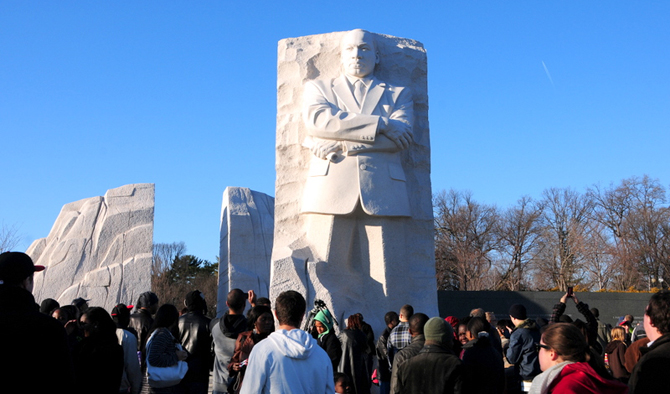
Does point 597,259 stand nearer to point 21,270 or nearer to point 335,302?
point 335,302

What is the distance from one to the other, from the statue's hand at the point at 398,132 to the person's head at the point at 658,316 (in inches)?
192

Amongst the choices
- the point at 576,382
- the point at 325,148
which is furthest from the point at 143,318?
the point at 576,382

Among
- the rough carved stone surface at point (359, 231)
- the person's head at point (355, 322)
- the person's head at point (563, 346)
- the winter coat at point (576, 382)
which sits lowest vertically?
the winter coat at point (576, 382)

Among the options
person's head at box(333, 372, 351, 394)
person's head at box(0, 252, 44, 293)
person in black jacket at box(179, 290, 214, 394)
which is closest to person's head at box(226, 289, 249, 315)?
person in black jacket at box(179, 290, 214, 394)

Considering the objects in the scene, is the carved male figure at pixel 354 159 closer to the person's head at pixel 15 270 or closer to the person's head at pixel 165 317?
the person's head at pixel 165 317

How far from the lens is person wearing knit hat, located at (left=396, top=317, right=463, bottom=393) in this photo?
3221 mm

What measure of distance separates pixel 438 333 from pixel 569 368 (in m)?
0.98

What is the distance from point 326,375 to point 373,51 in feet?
18.4

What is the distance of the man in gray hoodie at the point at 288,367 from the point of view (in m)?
2.70

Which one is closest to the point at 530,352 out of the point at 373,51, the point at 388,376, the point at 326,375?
the point at 388,376

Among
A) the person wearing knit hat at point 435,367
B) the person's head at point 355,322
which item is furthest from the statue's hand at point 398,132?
the person wearing knit hat at point 435,367

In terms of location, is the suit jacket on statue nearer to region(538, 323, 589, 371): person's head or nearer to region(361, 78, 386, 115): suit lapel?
region(361, 78, 386, 115): suit lapel

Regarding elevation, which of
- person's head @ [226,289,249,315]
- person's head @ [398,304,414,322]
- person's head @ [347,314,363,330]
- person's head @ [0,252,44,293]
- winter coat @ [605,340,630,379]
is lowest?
winter coat @ [605,340,630,379]

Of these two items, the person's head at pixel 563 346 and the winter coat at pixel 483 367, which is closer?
the person's head at pixel 563 346
